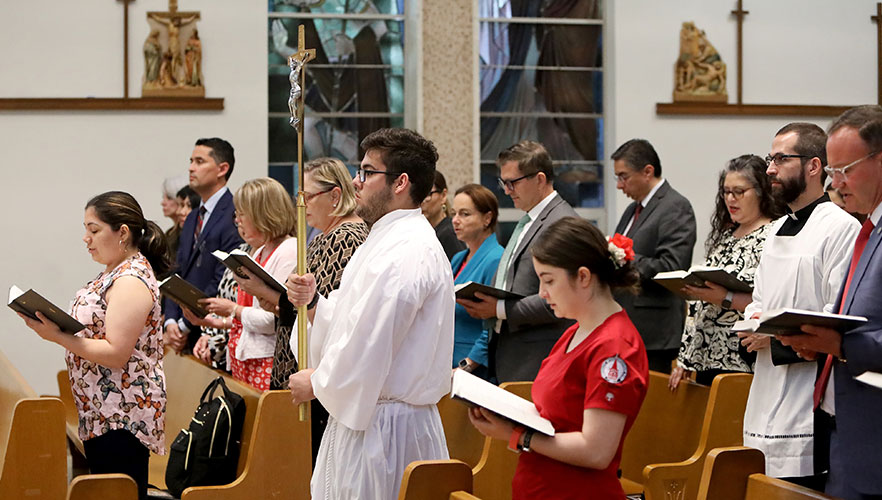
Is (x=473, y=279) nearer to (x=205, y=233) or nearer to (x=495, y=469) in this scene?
(x=495, y=469)

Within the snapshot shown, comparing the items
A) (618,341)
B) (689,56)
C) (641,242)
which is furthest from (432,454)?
(689,56)

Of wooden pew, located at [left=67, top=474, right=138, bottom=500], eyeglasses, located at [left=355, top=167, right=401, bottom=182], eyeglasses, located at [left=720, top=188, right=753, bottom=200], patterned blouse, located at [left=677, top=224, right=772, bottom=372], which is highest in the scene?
eyeglasses, located at [left=355, top=167, right=401, bottom=182]

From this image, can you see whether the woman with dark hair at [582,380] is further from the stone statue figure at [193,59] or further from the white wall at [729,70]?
the white wall at [729,70]

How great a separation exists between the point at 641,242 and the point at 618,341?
278 centimetres

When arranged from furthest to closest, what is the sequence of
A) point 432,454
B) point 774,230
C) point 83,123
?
point 83,123
point 774,230
point 432,454

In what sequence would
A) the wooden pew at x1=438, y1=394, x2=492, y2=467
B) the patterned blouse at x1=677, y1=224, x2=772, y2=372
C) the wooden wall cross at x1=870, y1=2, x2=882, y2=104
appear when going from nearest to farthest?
the patterned blouse at x1=677, y1=224, x2=772, y2=372, the wooden pew at x1=438, y1=394, x2=492, y2=467, the wooden wall cross at x1=870, y1=2, x2=882, y2=104

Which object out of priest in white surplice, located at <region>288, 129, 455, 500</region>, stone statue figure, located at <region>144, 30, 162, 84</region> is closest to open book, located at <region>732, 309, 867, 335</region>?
priest in white surplice, located at <region>288, 129, 455, 500</region>

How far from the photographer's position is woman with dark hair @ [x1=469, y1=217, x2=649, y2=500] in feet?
7.62

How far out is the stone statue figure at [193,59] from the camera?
314 inches

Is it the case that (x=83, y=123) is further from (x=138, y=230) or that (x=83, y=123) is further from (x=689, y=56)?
(x=689, y=56)

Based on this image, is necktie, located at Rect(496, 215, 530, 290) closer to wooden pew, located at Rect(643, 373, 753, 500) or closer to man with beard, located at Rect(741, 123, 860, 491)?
wooden pew, located at Rect(643, 373, 753, 500)

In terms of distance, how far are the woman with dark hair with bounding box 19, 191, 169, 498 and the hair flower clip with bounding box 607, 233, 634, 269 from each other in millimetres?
1870

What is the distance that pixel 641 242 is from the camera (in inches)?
201

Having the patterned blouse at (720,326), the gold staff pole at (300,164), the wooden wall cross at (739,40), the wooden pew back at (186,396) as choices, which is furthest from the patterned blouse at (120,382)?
the wooden wall cross at (739,40)
